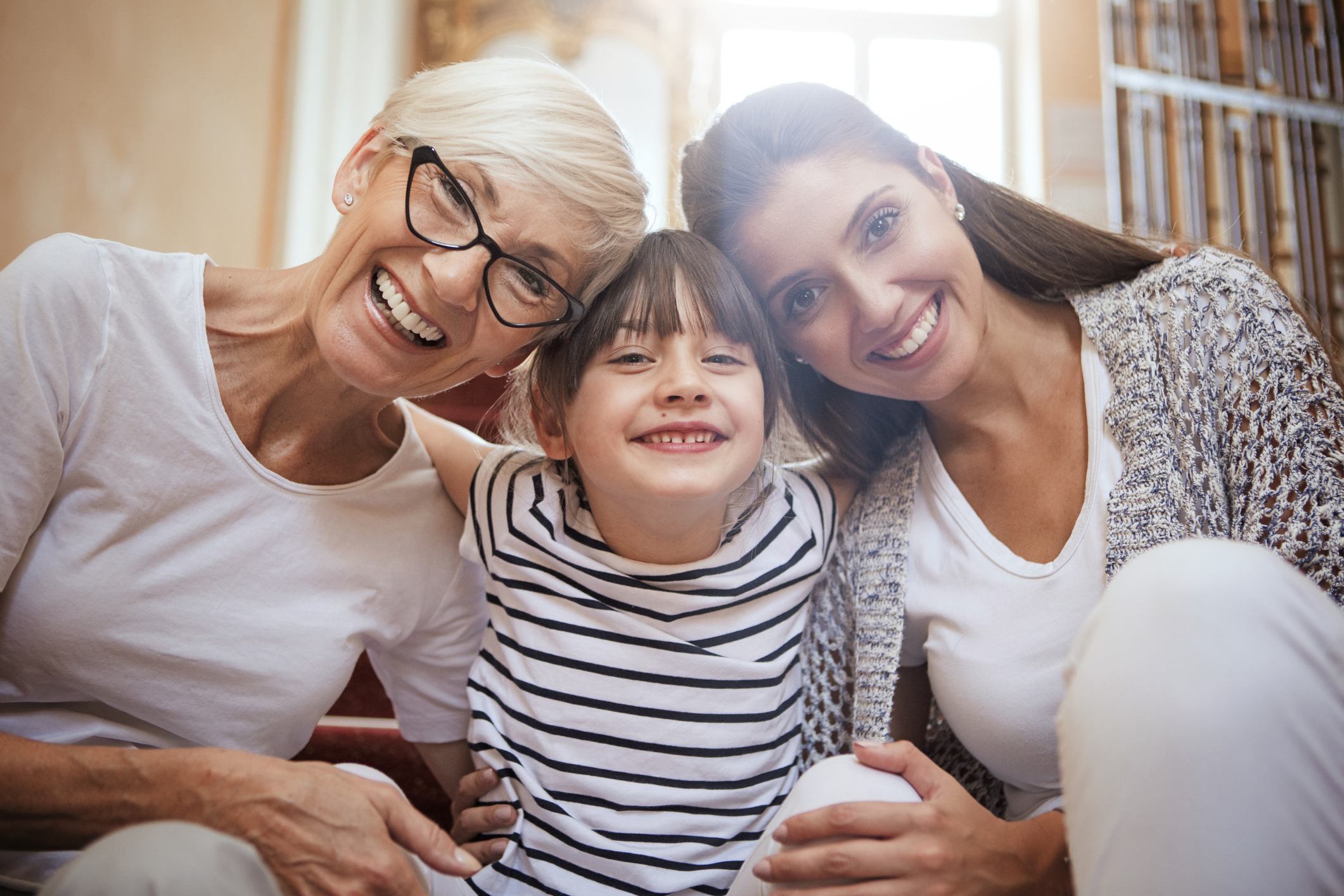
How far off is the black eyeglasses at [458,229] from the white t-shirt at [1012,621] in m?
0.60

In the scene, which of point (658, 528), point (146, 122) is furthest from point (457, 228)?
point (146, 122)

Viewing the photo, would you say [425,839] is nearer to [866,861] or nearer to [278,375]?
[866,861]

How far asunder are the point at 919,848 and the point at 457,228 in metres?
0.78

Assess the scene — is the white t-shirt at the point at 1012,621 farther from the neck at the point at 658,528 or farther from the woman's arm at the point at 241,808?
the woman's arm at the point at 241,808

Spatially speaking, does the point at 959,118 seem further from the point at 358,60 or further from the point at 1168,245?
the point at 1168,245

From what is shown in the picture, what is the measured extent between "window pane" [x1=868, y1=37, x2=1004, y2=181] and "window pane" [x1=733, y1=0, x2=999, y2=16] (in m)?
0.16

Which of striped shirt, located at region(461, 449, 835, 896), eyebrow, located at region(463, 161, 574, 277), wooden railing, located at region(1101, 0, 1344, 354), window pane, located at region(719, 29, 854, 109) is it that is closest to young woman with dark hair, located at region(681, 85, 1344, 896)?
striped shirt, located at region(461, 449, 835, 896)

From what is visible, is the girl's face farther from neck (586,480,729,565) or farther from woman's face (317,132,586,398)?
woman's face (317,132,586,398)

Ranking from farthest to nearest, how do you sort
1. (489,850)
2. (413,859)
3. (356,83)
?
(356,83)
(489,850)
(413,859)

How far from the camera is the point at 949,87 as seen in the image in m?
4.35

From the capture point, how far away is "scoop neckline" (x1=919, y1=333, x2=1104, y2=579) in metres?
0.96

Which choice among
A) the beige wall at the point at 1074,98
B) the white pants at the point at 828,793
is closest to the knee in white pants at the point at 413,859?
the white pants at the point at 828,793

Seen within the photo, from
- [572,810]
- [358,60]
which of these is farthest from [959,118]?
[572,810]

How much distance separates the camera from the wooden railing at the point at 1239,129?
11.6 ft
